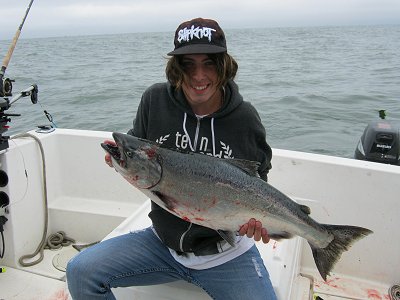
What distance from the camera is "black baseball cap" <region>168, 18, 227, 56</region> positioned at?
2.51 metres

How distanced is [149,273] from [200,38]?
158cm

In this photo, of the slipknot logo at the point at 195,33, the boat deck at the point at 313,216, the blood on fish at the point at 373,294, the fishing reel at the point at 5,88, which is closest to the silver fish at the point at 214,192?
the slipknot logo at the point at 195,33

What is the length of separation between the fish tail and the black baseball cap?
1.32 metres

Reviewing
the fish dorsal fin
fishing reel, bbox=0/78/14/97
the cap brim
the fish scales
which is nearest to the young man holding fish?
the cap brim

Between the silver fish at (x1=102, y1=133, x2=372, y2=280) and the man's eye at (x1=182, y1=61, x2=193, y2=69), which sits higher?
the man's eye at (x1=182, y1=61, x2=193, y2=69)

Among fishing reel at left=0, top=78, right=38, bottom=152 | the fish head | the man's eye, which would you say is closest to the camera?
the fish head

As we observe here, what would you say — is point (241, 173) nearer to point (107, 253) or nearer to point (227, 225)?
point (227, 225)

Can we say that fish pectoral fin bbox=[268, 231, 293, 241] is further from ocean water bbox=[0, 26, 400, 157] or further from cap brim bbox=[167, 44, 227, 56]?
ocean water bbox=[0, 26, 400, 157]

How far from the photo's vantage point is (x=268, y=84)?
17766 mm

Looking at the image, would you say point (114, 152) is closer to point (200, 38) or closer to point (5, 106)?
point (200, 38)

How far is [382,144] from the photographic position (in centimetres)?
489

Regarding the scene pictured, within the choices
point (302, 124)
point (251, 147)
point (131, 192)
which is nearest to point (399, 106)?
point (302, 124)

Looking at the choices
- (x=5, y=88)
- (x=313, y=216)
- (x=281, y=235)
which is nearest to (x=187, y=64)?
(x=281, y=235)

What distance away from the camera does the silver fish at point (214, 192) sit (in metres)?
2.29
